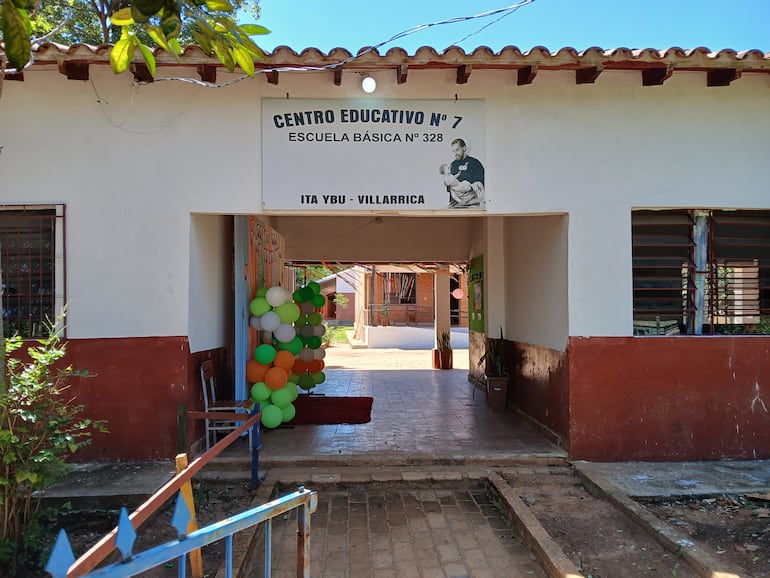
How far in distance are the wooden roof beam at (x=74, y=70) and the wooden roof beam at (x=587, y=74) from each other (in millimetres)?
4480

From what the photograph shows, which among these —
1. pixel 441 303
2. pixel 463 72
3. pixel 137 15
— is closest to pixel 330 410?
pixel 463 72

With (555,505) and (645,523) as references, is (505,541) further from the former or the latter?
(645,523)

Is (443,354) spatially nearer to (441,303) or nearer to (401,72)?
(441,303)

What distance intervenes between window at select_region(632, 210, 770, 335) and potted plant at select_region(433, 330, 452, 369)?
280 inches

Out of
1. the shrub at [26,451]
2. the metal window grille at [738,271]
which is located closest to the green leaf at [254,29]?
the shrub at [26,451]

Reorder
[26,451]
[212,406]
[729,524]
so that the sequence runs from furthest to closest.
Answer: [212,406]
[729,524]
[26,451]

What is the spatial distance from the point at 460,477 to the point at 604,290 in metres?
2.24

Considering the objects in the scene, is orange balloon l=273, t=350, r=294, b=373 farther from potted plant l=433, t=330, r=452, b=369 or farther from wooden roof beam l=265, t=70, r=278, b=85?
potted plant l=433, t=330, r=452, b=369

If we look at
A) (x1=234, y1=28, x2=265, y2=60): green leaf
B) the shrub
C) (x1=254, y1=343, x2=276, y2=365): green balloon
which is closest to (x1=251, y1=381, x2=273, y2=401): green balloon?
(x1=254, y1=343, x2=276, y2=365): green balloon

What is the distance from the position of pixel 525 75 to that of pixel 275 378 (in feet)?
12.9

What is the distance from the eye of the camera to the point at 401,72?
4.68 m

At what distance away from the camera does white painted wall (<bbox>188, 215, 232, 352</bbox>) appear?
16.6 feet

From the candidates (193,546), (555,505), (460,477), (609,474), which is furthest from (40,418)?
(609,474)

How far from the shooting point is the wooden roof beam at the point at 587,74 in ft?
15.7
